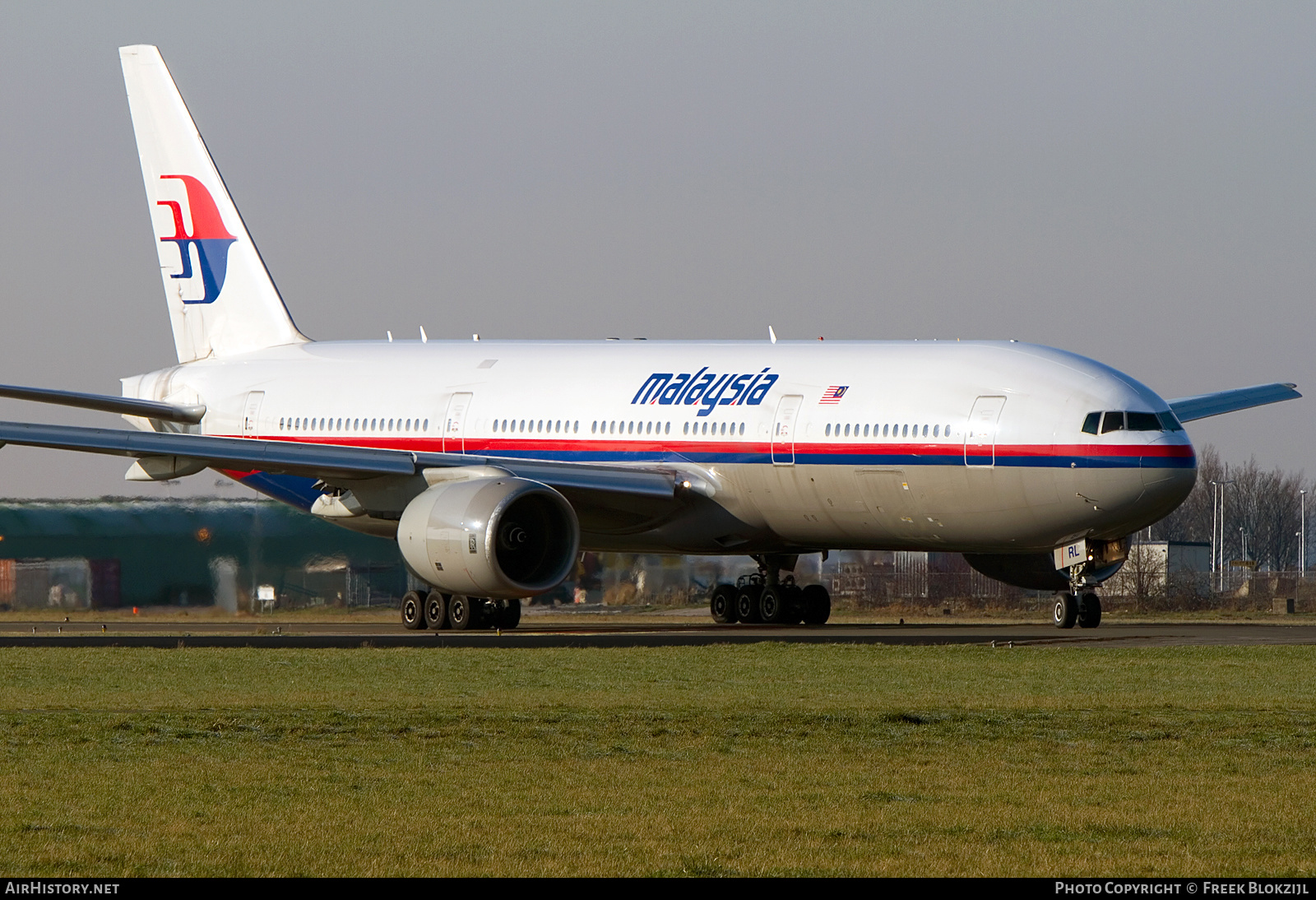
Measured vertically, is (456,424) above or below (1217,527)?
above

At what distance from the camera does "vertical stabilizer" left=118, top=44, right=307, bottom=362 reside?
112 feet

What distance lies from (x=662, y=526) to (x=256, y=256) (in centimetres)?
1078

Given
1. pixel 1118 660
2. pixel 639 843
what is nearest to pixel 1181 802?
pixel 639 843

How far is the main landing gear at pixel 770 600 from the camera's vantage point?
3048 centimetres

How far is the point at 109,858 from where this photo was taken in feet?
28.2

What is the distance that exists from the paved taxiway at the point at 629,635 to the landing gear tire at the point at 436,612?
0.42 ft

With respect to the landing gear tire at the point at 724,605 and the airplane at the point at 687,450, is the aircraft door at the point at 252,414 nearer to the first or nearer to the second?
the airplane at the point at 687,450

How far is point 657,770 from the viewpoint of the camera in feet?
37.9

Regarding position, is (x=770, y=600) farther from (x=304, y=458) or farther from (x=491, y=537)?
(x=304, y=458)

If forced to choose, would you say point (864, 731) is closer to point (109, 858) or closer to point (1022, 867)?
point (1022, 867)

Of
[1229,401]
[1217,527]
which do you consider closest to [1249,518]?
[1217,527]

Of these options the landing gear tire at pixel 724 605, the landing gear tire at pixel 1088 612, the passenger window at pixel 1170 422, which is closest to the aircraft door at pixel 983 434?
the passenger window at pixel 1170 422

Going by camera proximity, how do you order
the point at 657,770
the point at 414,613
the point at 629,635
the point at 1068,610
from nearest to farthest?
the point at 657,770
the point at 629,635
the point at 1068,610
the point at 414,613

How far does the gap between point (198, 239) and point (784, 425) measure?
1312 cm
